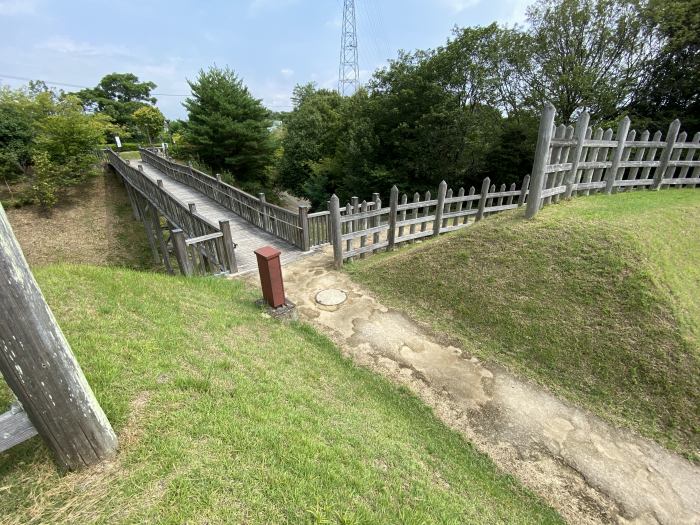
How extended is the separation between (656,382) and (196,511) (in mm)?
4739

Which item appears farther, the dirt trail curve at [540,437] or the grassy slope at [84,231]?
the grassy slope at [84,231]

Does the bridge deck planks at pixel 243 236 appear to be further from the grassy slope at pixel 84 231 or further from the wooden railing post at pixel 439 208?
the grassy slope at pixel 84 231

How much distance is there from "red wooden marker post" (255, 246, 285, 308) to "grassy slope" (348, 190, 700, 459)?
80.7 inches

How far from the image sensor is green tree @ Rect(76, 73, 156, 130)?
4300cm

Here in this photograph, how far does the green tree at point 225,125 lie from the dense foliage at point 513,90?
8431mm

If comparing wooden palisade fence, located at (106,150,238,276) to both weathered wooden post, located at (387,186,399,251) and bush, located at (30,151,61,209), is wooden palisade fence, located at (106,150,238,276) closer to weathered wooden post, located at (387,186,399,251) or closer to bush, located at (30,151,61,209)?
weathered wooden post, located at (387,186,399,251)

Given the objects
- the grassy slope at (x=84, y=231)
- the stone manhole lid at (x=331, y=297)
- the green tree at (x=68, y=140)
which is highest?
the green tree at (x=68, y=140)

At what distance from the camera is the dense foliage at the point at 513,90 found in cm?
1467

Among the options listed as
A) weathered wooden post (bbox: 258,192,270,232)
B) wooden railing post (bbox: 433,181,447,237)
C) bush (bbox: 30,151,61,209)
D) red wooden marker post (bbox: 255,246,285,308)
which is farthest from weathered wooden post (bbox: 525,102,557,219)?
bush (bbox: 30,151,61,209)

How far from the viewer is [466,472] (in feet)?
9.43

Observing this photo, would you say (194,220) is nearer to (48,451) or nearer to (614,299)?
(48,451)

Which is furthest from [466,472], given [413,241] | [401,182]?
[401,182]

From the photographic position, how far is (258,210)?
980cm

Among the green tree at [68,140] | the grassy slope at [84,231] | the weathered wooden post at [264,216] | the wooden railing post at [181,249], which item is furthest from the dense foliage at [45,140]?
the wooden railing post at [181,249]
